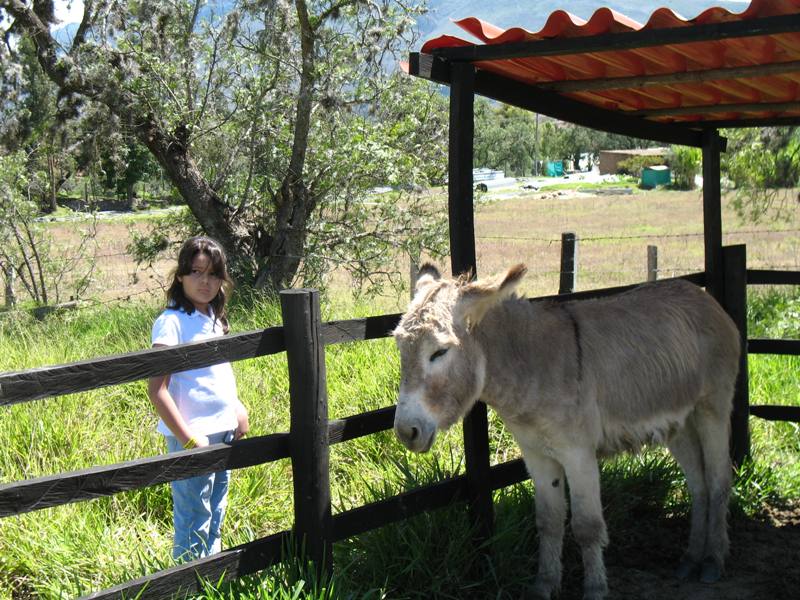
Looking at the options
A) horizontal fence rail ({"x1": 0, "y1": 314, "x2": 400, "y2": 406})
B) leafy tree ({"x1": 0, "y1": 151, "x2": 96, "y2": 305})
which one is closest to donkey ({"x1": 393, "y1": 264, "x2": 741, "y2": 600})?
horizontal fence rail ({"x1": 0, "y1": 314, "x2": 400, "y2": 406})

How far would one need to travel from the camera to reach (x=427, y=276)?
174 inches

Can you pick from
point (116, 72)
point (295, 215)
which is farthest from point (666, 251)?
point (116, 72)

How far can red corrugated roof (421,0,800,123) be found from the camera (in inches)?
154

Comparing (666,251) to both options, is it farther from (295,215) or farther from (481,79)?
(481,79)

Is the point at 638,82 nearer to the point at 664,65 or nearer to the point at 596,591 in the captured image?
the point at 664,65

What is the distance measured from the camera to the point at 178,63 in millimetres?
11672

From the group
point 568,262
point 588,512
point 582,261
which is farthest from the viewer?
point 582,261

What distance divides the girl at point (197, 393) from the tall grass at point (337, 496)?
0.27 m

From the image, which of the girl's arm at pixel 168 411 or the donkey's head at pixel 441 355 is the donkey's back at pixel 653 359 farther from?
the girl's arm at pixel 168 411

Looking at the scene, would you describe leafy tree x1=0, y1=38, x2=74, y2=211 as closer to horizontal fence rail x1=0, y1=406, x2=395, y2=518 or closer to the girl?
the girl

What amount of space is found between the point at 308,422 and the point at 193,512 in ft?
2.67

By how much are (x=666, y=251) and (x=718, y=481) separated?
2176cm

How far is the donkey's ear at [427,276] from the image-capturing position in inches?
168

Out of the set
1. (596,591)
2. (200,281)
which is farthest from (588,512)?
(200,281)
